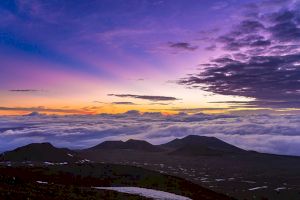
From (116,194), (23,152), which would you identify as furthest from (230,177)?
(116,194)

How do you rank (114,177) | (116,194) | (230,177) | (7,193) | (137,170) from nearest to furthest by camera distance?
1. (7,193)
2. (116,194)
3. (114,177)
4. (137,170)
5. (230,177)

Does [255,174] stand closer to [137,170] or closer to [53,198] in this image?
[137,170]

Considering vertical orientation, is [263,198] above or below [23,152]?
below

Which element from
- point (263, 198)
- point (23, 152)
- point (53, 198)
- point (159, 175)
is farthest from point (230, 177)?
point (53, 198)

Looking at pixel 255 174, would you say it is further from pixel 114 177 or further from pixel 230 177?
pixel 114 177

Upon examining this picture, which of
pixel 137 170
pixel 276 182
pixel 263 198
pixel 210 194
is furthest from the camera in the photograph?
pixel 276 182

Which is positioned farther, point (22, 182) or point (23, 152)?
point (23, 152)
